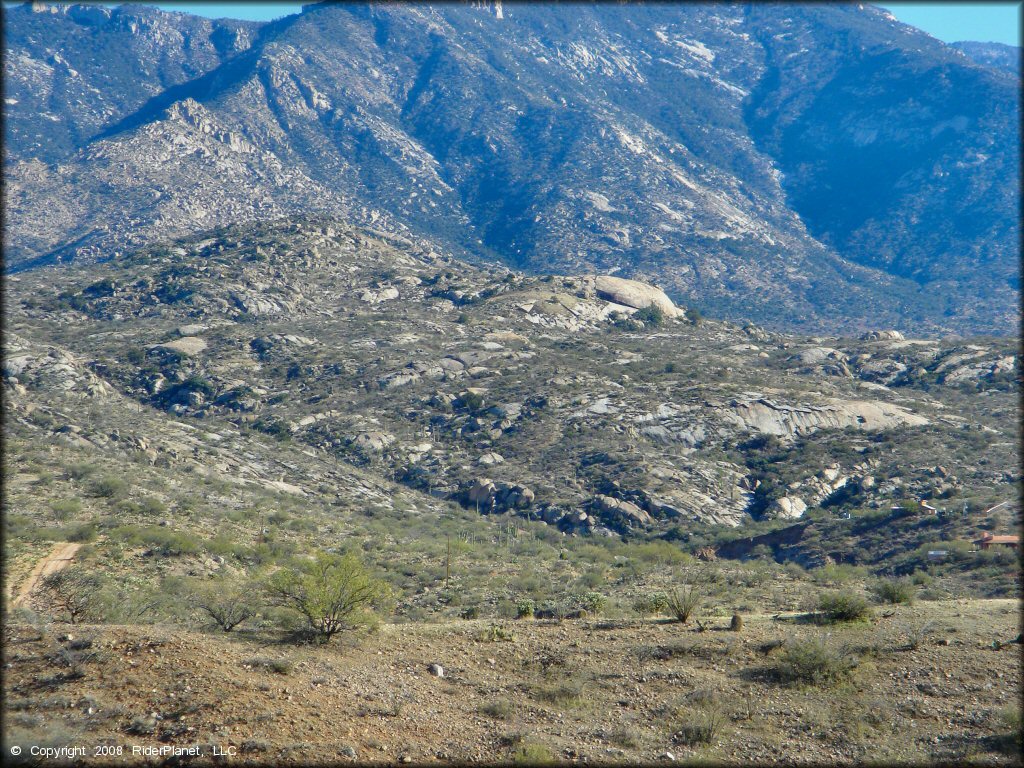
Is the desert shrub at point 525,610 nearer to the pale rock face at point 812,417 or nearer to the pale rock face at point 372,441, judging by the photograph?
the pale rock face at point 372,441

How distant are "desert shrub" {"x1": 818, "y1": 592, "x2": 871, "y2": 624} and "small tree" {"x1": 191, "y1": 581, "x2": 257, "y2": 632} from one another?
49.7ft

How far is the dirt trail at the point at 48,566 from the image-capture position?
61.4ft

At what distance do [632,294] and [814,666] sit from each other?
85.8 metres

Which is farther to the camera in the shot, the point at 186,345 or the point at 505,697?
the point at 186,345

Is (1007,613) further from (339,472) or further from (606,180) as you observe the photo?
(606,180)

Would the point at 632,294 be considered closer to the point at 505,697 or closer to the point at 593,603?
the point at 593,603

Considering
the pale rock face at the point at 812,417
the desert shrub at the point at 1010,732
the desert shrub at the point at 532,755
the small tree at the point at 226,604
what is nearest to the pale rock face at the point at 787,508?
the pale rock face at the point at 812,417

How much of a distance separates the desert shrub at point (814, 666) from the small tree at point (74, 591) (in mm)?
15845

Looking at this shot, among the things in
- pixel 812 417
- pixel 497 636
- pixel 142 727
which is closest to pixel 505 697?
pixel 497 636

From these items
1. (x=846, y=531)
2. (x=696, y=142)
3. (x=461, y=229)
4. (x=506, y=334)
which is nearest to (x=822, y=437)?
(x=846, y=531)

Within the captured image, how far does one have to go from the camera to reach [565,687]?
48.4 feet

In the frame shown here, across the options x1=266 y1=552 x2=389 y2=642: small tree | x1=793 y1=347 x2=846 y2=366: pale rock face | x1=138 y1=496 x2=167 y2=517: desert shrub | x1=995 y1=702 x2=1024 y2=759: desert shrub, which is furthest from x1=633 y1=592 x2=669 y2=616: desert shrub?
x1=793 y1=347 x2=846 y2=366: pale rock face

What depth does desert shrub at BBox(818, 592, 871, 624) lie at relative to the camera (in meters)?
19.6

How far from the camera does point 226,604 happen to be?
18375 millimetres
